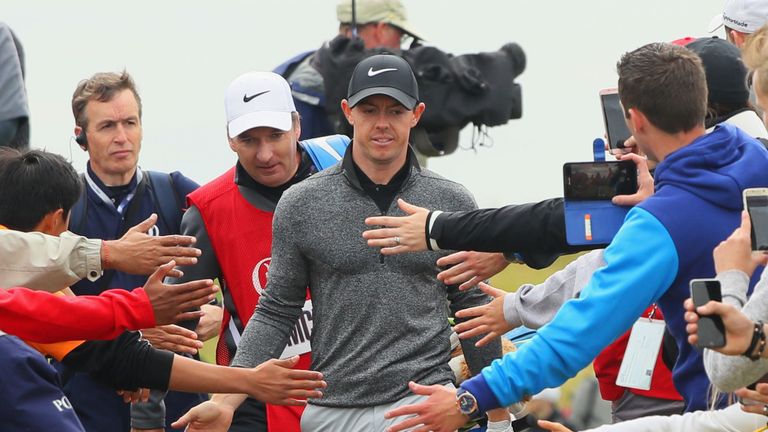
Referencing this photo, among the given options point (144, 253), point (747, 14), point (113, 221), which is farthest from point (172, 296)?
point (747, 14)

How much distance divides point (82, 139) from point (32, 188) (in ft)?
5.93

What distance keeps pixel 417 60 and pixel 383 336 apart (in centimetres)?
431

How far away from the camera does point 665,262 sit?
183 inches

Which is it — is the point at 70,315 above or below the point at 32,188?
below

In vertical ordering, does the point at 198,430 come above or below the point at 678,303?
below

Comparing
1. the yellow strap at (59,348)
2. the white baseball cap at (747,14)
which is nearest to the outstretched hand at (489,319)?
the yellow strap at (59,348)

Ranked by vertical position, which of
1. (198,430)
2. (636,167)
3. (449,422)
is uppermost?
(636,167)

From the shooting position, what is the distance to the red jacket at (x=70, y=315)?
17.6ft

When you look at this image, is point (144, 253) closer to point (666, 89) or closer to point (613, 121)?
point (613, 121)

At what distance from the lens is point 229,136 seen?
702 centimetres

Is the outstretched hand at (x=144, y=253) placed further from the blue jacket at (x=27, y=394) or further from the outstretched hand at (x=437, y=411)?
the outstretched hand at (x=437, y=411)

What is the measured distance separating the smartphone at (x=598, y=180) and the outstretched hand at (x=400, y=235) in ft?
2.19

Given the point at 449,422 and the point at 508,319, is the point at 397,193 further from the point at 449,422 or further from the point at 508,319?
the point at 449,422

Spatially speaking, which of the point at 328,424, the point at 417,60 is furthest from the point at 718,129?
the point at 417,60
